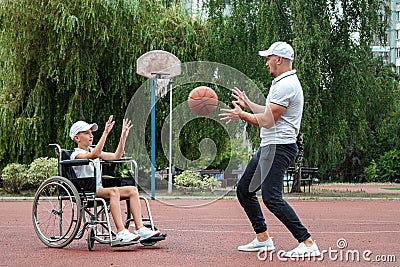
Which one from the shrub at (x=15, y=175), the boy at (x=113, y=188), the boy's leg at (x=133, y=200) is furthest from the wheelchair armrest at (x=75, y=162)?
the shrub at (x=15, y=175)

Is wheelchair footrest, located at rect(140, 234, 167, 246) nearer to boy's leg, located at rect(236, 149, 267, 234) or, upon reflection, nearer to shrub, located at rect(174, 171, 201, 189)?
boy's leg, located at rect(236, 149, 267, 234)

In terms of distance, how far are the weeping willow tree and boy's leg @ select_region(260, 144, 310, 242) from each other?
1667cm

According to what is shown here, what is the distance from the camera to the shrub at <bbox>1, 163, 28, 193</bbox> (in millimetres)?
23188

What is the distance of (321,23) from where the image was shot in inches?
898

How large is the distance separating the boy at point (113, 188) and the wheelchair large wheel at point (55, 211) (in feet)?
0.89

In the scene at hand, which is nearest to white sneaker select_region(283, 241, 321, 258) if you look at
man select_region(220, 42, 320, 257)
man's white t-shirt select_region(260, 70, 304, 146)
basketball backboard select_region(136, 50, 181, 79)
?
man select_region(220, 42, 320, 257)

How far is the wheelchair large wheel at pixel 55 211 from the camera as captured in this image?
8086 millimetres

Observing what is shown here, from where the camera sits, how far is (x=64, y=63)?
2427 centimetres

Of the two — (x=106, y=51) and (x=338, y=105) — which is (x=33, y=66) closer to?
(x=106, y=51)

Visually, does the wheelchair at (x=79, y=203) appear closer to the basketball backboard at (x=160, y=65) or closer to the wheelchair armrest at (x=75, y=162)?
the wheelchair armrest at (x=75, y=162)

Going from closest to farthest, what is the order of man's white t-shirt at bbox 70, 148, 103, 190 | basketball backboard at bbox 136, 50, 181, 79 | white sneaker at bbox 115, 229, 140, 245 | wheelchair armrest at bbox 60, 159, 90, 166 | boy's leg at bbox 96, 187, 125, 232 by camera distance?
white sneaker at bbox 115, 229, 140, 245 < boy's leg at bbox 96, 187, 125, 232 < wheelchair armrest at bbox 60, 159, 90, 166 < man's white t-shirt at bbox 70, 148, 103, 190 < basketball backboard at bbox 136, 50, 181, 79

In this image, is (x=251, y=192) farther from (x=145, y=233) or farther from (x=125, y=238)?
(x=125, y=238)

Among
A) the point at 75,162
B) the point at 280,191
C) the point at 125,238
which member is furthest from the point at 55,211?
the point at 280,191

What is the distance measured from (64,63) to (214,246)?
54.6 feet
